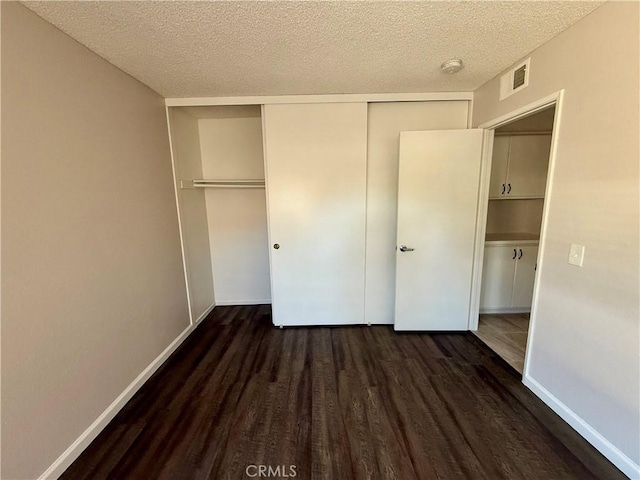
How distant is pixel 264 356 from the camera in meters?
2.46

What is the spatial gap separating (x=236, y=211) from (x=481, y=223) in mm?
2796

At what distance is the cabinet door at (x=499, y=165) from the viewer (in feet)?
10.2

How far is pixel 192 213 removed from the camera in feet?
9.88

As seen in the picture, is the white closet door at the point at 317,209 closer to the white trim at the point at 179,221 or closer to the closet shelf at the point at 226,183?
the closet shelf at the point at 226,183

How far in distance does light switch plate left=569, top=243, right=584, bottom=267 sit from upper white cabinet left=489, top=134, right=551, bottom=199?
68.0 inches

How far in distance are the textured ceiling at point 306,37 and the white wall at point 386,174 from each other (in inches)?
14.8

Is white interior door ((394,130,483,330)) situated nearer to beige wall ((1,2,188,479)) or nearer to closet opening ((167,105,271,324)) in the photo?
closet opening ((167,105,271,324))

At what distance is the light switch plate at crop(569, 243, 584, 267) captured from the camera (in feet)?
5.10

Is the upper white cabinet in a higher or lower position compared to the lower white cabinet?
higher

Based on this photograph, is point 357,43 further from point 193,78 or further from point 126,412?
point 126,412

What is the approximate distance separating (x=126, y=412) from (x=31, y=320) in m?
0.96

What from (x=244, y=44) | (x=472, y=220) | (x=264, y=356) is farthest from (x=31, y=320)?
(x=472, y=220)

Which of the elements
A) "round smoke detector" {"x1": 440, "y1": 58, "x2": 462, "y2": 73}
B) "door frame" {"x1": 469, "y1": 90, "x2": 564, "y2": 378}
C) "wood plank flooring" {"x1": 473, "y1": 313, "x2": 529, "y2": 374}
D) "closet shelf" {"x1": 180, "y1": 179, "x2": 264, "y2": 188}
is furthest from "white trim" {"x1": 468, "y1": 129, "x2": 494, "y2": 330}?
"closet shelf" {"x1": 180, "y1": 179, "x2": 264, "y2": 188}

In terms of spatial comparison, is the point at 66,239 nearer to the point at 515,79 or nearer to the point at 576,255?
the point at 576,255
